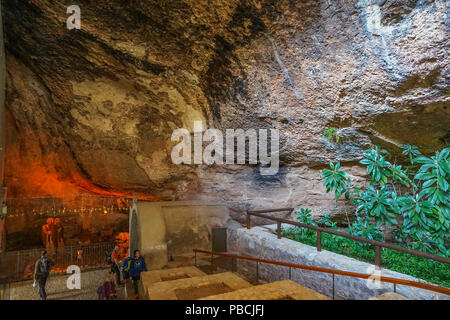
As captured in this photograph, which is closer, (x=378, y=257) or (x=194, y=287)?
(x=194, y=287)

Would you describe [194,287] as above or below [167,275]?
above

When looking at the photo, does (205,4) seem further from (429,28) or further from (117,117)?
(117,117)

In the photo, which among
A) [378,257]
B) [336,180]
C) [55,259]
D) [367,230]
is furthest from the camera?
[55,259]

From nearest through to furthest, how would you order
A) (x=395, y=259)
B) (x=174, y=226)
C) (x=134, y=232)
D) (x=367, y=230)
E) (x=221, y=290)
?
(x=221, y=290) < (x=395, y=259) < (x=367, y=230) < (x=134, y=232) < (x=174, y=226)

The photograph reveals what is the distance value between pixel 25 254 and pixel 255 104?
8.92 metres

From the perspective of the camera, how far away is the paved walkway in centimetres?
584

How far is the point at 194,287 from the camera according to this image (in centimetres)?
354

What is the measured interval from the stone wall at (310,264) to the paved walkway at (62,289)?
9.85ft

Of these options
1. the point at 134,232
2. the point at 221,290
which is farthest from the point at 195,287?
the point at 134,232

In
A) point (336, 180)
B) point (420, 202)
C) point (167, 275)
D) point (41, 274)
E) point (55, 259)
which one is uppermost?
point (336, 180)

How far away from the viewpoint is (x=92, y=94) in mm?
7117

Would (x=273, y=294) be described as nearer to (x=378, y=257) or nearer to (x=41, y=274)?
(x=378, y=257)

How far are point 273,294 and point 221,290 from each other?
3.29 feet
